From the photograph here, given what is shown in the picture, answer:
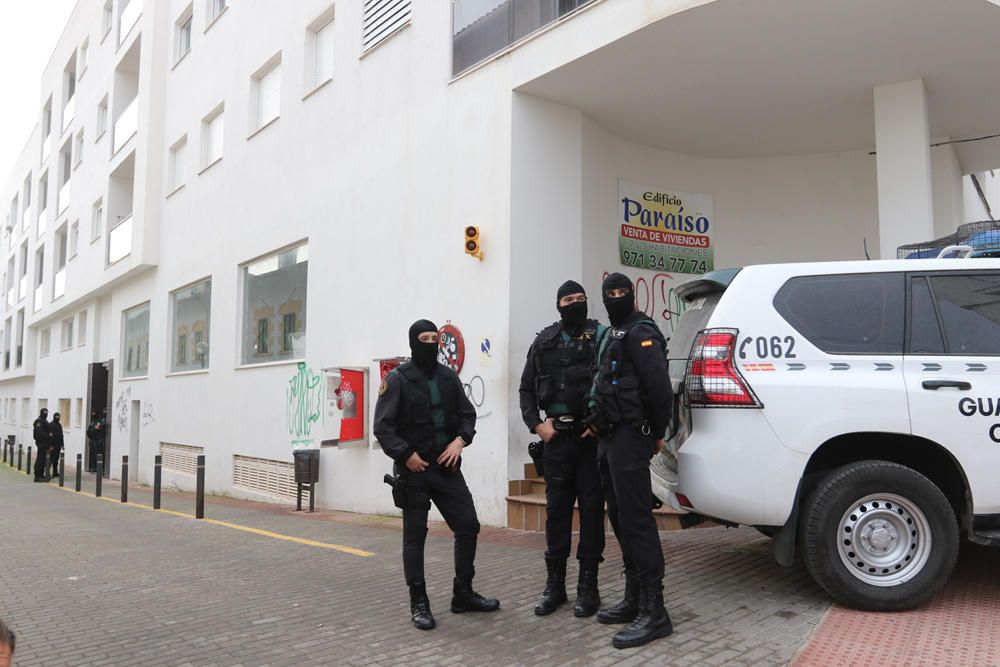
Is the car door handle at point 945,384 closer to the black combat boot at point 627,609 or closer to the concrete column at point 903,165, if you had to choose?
the black combat boot at point 627,609

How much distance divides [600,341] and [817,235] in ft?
21.3

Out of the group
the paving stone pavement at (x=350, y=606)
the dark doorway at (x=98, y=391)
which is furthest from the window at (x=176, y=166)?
the paving stone pavement at (x=350, y=606)

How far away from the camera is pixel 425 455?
459cm

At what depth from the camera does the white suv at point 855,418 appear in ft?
13.4

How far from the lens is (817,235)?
9.66 metres

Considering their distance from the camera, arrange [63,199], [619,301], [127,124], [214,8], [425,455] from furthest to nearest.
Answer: [63,199] → [127,124] → [214,8] → [425,455] → [619,301]

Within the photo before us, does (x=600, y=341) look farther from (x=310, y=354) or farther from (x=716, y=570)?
(x=310, y=354)

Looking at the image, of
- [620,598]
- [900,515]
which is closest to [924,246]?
[900,515]

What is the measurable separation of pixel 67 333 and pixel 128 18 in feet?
40.5

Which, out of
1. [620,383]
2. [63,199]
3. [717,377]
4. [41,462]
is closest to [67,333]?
[63,199]

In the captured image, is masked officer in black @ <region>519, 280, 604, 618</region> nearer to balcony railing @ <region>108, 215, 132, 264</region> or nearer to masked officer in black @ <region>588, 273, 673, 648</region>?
masked officer in black @ <region>588, 273, 673, 648</region>

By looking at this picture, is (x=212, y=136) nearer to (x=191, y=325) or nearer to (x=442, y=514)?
(x=191, y=325)

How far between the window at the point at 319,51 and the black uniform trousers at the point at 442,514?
9132 millimetres

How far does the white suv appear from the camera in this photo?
160 inches
